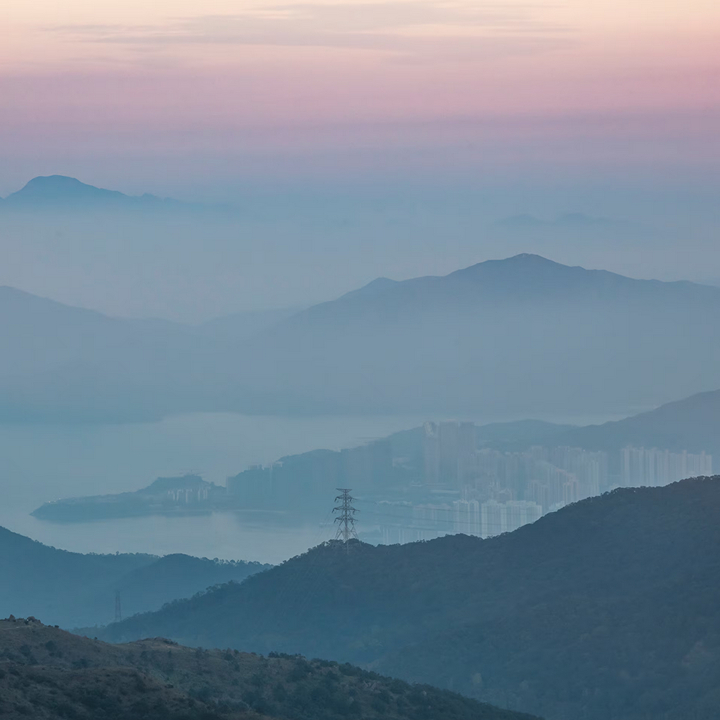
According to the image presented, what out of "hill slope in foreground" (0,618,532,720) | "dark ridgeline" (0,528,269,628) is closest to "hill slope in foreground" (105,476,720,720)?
"hill slope in foreground" (0,618,532,720)

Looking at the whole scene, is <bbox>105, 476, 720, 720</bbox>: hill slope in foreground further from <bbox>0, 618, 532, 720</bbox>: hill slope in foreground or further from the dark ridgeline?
the dark ridgeline

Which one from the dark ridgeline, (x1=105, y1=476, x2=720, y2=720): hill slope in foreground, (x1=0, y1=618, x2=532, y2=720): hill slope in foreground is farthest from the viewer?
the dark ridgeline

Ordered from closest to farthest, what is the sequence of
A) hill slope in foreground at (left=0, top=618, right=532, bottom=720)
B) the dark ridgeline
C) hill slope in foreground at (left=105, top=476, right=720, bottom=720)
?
hill slope in foreground at (left=0, top=618, right=532, bottom=720), hill slope in foreground at (left=105, top=476, right=720, bottom=720), the dark ridgeline

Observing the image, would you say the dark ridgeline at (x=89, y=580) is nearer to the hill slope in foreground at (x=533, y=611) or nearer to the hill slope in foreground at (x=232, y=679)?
the hill slope in foreground at (x=533, y=611)

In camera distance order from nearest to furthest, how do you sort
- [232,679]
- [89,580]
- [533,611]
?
[232,679] → [533,611] → [89,580]

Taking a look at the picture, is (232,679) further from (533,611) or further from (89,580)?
(89,580)

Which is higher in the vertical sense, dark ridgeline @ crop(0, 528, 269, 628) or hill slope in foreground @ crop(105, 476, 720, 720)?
dark ridgeline @ crop(0, 528, 269, 628)

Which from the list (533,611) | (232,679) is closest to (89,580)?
(533,611)

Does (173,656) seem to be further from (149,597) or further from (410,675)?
(149,597)
